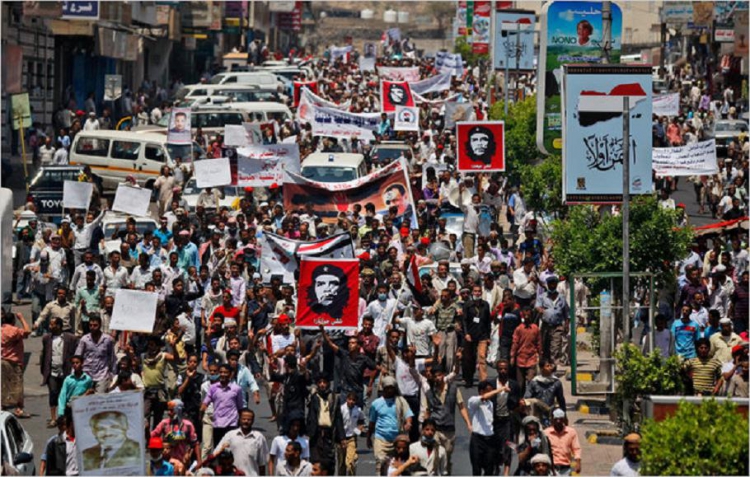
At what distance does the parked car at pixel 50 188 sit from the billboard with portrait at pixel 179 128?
421 cm

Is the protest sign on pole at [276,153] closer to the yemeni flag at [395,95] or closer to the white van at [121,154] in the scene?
the white van at [121,154]

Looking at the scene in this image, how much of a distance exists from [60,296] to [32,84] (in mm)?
31308

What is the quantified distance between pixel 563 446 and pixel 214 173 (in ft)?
50.0

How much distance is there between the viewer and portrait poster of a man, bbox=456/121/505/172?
30969mm

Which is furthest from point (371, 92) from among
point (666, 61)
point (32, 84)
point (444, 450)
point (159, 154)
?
point (444, 450)

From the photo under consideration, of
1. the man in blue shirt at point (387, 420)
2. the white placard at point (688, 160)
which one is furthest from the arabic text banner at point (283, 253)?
the white placard at point (688, 160)

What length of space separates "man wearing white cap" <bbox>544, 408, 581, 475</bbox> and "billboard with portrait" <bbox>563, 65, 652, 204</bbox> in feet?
15.6

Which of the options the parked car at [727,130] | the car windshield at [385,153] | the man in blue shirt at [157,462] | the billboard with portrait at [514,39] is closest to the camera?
the man in blue shirt at [157,462]

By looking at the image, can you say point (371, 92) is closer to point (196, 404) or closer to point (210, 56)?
point (210, 56)

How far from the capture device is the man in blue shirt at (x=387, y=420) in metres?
16.1

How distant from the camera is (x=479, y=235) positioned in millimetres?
27984

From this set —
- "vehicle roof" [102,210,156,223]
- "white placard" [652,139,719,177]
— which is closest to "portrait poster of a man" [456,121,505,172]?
"white placard" [652,139,719,177]

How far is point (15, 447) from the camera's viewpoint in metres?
14.6

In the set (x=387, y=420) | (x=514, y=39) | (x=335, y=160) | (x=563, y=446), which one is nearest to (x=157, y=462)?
(x=387, y=420)
